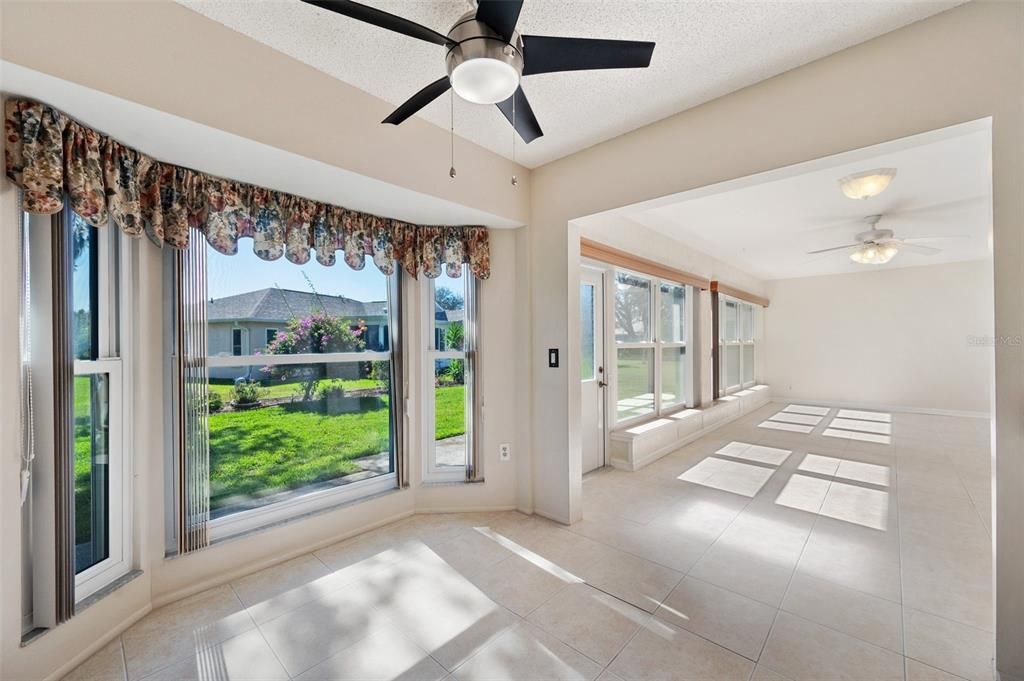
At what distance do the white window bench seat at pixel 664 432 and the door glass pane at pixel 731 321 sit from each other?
112cm

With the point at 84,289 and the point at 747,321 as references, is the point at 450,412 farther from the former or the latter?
the point at 747,321

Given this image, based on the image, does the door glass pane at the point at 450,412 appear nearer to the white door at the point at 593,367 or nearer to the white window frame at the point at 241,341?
the white window frame at the point at 241,341

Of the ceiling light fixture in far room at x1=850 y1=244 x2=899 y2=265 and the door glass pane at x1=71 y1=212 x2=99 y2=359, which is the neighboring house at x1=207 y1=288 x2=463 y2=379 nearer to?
the door glass pane at x1=71 y1=212 x2=99 y2=359

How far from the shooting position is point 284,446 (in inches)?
104

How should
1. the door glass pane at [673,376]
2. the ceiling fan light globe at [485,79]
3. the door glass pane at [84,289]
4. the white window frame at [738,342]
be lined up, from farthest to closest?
the white window frame at [738,342] → the door glass pane at [673,376] → the door glass pane at [84,289] → the ceiling fan light globe at [485,79]

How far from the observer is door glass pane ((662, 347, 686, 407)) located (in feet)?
17.9

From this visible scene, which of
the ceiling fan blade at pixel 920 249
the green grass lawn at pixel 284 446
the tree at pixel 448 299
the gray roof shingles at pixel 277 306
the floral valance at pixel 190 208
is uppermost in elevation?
the ceiling fan blade at pixel 920 249

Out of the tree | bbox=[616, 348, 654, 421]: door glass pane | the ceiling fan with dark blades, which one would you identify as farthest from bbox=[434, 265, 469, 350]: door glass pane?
bbox=[616, 348, 654, 421]: door glass pane

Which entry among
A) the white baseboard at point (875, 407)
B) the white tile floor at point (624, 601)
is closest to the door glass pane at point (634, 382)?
the white tile floor at point (624, 601)

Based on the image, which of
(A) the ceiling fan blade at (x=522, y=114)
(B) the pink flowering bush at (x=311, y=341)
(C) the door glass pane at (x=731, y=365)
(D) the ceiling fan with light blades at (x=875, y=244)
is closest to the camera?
(A) the ceiling fan blade at (x=522, y=114)

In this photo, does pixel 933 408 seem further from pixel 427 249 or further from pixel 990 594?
pixel 427 249

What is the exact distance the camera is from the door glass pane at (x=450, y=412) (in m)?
3.23

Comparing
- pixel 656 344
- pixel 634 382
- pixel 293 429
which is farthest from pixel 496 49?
pixel 656 344

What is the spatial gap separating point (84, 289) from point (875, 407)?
1020 centimetres
